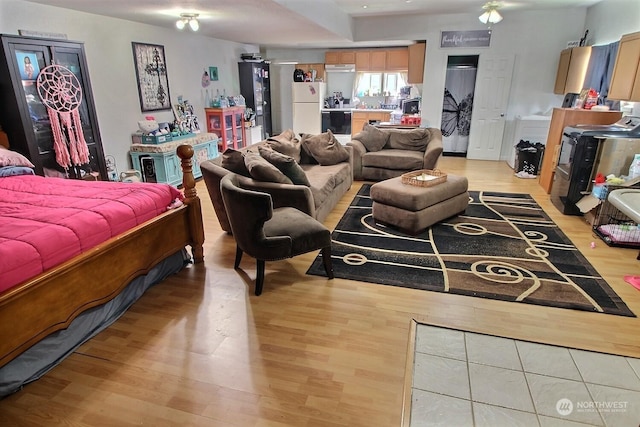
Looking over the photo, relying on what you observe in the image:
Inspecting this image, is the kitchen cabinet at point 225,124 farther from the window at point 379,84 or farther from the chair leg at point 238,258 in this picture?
the chair leg at point 238,258

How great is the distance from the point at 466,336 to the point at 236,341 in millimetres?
1380

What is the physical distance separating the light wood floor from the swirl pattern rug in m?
0.12

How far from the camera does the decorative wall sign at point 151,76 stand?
4.99 m

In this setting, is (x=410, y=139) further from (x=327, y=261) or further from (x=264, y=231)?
(x=264, y=231)

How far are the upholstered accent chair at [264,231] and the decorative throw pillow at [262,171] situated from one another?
40cm

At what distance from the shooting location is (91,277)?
86.8 inches

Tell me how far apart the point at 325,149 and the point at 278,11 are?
1632mm

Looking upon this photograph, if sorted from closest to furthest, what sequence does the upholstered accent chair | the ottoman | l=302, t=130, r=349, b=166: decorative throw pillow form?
the upholstered accent chair, the ottoman, l=302, t=130, r=349, b=166: decorative throw pillow

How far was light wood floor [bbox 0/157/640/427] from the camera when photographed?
176 centimetres

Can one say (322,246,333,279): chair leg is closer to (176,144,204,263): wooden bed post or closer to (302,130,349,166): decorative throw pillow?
(176,144,204,263): wooden bed post

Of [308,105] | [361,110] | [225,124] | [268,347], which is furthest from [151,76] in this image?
[361,110]

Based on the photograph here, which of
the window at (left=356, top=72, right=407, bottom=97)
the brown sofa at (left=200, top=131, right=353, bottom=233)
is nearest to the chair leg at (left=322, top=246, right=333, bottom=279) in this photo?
the brown sofa at (left=200, top=131, right=353, bottom=233)

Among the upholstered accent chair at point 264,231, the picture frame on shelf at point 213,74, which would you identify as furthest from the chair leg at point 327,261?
the picture frame on shelf at point 213,74

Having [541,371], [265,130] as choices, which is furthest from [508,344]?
[265,130]
